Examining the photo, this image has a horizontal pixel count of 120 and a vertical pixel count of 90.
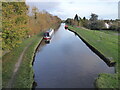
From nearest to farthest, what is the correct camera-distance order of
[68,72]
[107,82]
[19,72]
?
1. [107,82]
2. [19,72]
3. [68,72]

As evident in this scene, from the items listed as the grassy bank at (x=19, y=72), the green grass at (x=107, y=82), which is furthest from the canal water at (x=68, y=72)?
the grassy bank at (x=19, y=72)

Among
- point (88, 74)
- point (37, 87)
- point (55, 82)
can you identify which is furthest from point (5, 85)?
point (88, 74)

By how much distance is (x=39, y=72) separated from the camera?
41.1 ft

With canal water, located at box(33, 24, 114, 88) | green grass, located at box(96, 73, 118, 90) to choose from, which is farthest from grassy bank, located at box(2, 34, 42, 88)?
green grass, located at box(96, 73, 118, 90)

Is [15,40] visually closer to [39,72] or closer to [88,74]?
[39,72]

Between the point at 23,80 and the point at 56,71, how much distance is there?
3.77m

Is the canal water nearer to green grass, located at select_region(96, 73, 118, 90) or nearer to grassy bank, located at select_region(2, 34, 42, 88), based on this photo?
green grass, located at select_region(96, 73, 118, 90)

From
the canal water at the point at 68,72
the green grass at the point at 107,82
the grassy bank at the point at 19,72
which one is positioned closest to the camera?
the green grass at the point at 107,82

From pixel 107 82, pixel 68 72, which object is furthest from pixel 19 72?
pixel 107 82

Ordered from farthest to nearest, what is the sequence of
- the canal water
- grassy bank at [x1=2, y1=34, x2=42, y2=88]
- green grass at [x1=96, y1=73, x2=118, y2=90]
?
the canal water, grassy bank at [x1=2, y1=34, x2=42, y2=88], green grass at [x1=96, y1=73, x2=118, y2=90]

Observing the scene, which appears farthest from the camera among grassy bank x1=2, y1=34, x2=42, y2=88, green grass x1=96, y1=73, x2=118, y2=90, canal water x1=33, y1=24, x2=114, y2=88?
canal water x1=33, y1=24, x2=114, y2=88

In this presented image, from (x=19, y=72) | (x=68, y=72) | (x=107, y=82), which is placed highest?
(x=19, y=72)

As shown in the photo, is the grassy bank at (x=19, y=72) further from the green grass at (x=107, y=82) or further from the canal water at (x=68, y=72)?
the green grass at (x=107, y=82)

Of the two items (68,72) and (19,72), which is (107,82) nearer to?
(68,72)
